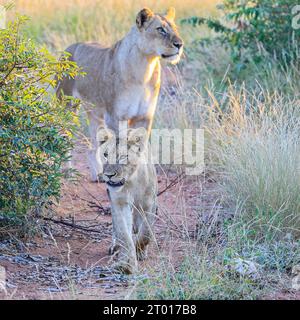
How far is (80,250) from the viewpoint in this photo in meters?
6.75

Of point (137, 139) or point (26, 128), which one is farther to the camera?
point (26, 128)

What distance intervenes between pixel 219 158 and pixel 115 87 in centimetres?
130

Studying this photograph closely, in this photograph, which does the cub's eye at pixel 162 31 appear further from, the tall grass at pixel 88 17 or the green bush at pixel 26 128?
the tall grass at pixel 88 17

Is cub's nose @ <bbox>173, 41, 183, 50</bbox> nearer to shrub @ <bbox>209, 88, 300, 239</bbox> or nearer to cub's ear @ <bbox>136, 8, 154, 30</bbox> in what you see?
cub's ear @ <bbox>136, 8, 154, 30</bbox>

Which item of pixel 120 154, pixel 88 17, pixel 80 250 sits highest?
pixel 88 17

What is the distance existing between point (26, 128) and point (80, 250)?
1032 millimetres

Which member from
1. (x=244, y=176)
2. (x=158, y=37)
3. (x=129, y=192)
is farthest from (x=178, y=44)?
(x=129, y=192)

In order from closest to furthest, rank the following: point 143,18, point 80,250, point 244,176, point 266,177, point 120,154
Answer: point 120,154 → point 80,250 → point 266,177 → point 244,176 → point 143,18

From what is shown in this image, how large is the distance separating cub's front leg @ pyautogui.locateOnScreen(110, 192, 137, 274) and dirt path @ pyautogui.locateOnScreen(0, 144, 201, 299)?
0.32 feet

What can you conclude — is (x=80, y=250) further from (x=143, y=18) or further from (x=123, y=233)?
(x=143, y=18)

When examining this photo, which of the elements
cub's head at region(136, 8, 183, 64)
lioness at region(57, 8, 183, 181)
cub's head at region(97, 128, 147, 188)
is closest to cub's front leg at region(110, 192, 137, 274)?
cub's head at region(97, 128, 147, 188)

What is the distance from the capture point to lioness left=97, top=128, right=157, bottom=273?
598 centimetres

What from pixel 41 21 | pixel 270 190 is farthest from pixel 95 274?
pixel 41 21

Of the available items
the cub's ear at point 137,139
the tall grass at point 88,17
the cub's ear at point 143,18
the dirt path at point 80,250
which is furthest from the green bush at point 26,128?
the tall grass at point 88,17
